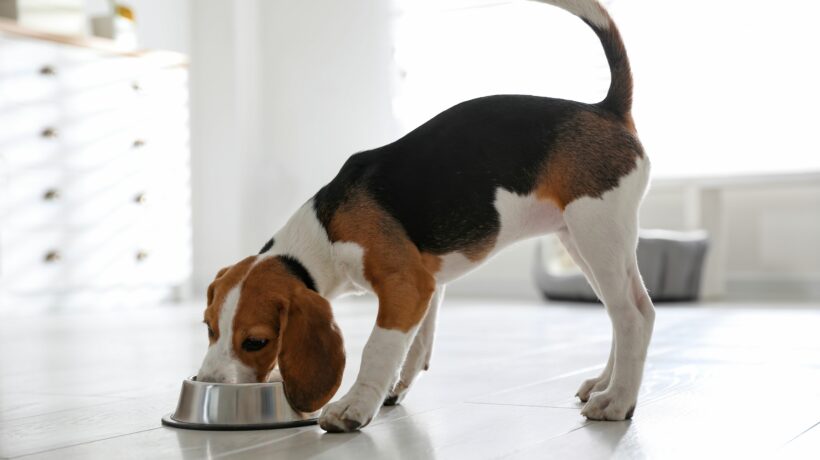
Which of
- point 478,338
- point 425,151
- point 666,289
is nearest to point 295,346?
point 425,151

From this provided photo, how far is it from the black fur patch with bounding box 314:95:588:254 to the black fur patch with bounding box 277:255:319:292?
10 cm

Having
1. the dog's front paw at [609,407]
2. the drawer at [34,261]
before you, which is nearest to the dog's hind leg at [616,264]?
the dog's front paw at [609,407]

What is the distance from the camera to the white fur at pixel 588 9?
1.93m

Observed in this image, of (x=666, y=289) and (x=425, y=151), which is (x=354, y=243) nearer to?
(x=425, y=151)

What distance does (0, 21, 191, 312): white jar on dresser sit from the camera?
541cm

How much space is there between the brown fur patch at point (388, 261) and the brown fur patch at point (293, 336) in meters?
0.11

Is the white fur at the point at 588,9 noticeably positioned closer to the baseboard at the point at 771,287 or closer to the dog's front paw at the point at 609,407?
the dog's front paw at the point at 609,407

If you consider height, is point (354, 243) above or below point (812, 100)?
above

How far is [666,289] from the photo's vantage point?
5.93 m

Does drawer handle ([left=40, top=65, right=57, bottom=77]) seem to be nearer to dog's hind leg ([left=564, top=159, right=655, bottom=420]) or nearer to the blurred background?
the blurred background

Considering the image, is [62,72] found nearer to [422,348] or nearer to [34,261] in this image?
[34,261]

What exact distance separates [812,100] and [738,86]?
1.60ft

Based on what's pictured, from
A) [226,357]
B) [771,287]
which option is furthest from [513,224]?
[771,287]

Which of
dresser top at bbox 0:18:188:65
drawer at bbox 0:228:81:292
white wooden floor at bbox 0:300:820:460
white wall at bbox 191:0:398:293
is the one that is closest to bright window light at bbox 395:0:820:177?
white wall at bbox 191:0:398:293
